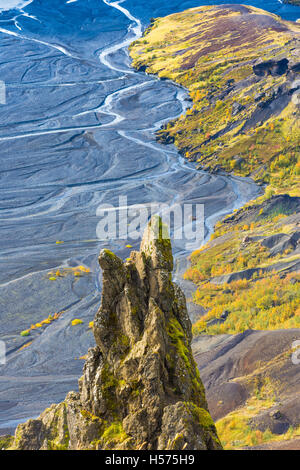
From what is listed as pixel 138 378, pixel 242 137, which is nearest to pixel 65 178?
pixel 242 137

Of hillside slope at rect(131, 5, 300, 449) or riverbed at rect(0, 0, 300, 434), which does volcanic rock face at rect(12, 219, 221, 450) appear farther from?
riverbed at rect(0, 0, 300, 434)

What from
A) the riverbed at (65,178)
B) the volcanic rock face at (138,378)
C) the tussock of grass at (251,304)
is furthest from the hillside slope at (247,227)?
the volcanic rock face at (138,378)

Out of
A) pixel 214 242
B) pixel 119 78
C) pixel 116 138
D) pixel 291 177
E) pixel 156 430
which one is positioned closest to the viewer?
pixel 156 430

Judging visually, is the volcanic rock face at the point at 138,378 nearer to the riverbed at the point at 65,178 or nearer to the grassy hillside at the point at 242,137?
the riverbed at the point at 65,178

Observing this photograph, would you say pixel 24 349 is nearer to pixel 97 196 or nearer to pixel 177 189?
pixel 97 196

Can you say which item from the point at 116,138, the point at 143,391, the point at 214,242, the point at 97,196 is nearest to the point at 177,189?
the point at 97,196

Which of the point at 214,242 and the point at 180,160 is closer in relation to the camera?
the point at 214,242
